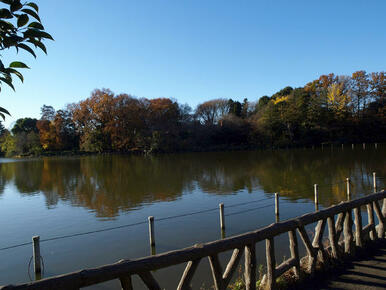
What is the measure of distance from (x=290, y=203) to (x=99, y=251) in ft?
35.7

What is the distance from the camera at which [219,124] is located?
2916 inches

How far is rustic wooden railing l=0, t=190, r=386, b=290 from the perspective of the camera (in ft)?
9.91

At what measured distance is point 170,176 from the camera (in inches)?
1182

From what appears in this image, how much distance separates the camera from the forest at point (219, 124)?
65.6 meters

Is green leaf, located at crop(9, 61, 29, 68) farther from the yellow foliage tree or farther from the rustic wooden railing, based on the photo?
the yellow foliage tree

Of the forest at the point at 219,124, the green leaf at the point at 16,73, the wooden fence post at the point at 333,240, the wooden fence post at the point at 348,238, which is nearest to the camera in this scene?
the green leaf at the point at 16,73

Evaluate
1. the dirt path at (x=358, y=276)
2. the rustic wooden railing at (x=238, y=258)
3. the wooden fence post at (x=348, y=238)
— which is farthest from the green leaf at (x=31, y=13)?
the wooden fence post at (x=348, y=238)

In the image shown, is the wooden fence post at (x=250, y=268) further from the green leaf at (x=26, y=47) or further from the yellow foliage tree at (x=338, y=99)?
the yellow foliage tree at (x=338, y=99)

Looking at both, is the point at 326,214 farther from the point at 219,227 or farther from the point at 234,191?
the point at 234,191

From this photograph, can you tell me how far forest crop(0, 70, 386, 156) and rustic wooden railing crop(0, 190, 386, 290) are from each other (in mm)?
61180

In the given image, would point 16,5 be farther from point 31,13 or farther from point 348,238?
point 348,238

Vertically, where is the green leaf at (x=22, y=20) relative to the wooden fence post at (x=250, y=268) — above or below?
above

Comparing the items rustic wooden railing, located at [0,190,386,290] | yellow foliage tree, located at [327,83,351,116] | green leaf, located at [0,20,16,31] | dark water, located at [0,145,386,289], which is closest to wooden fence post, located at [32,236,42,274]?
dark water, located at [0,145,386,289]

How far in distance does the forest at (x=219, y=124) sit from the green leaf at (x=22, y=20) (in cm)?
6432
